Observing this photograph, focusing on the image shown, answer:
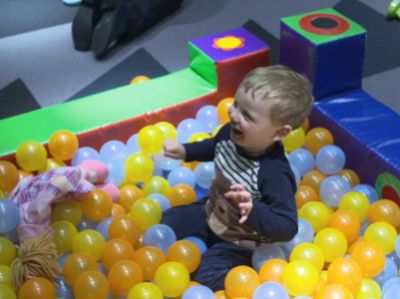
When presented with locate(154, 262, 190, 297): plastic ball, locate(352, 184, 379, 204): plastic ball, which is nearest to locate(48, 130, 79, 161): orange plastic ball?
locate(154, 262, 190, 297): plastic ball

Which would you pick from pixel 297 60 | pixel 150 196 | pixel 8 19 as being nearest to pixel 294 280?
pixel 150 196

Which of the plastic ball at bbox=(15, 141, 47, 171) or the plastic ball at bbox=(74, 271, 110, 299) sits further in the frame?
the plastic ball at bbox=(15, 141, 47, 171)

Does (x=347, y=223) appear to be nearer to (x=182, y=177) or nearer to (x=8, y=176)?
(x=182, y=177)

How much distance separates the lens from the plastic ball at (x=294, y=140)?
5.51 feet

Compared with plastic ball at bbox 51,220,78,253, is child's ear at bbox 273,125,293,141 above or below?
above

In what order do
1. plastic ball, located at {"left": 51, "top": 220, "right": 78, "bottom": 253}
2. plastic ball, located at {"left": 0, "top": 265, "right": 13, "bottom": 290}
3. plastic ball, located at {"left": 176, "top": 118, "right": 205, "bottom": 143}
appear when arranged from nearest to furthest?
plastic ball, located at {"left": 0, "top": 265, "right": 13, "bottom": 290}
plastic ball, located at {"left": 51, "top": 220, "right": 78, "bottom": 253}
plastic ball, located at {"left": 176, "top": 118, "right": 205, "bottom": 143}

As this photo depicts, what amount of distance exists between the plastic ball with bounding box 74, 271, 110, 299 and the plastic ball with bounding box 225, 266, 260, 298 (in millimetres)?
242

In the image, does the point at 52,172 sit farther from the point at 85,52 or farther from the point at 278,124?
the point at 85,52

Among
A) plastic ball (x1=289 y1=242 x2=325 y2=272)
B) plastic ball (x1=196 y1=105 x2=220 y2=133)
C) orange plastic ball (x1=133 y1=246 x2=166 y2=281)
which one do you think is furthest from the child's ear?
plastic ball (x1=196 y1=105 x2=220 y2=133)

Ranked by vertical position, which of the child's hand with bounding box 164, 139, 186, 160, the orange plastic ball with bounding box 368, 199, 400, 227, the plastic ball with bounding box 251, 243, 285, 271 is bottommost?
the orange plastic ball with bounding box 368, 199, 400, 227

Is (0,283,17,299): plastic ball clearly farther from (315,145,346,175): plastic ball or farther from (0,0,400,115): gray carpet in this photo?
(0,0,400,115): gray carpet

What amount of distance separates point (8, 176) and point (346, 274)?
2.72ft

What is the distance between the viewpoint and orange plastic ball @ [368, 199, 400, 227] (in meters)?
1.43

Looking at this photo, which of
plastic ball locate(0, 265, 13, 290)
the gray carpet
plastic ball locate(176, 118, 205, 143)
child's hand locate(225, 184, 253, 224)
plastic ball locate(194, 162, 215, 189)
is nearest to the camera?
child's hand locate(225, 184, 253, 224)
